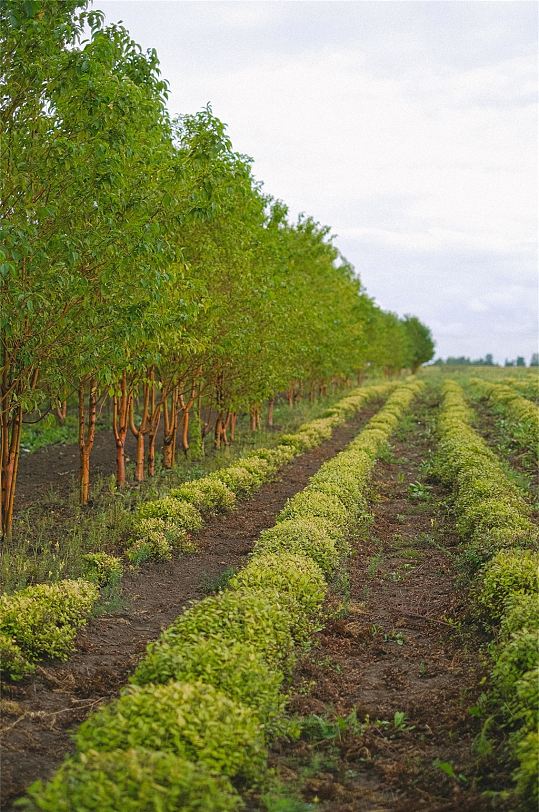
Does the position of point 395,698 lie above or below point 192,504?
below

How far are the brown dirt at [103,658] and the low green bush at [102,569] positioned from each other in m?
0.16

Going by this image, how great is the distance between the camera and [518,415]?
71.2 ft

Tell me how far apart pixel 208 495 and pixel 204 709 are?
6765mm

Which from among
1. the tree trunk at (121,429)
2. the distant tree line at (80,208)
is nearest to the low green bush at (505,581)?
the distant tree line at (80,208)

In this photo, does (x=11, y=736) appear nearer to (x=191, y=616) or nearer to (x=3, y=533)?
(x=191, y=616)

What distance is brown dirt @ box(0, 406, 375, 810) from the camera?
14.3 feet

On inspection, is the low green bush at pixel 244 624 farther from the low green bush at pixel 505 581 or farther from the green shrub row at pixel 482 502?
the green shrub row at pixel 482 502

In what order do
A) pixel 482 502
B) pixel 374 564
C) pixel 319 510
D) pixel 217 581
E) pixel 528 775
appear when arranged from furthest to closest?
pixel 482 502 < pixel 319 510 < pixel 374 564 < pixel 217 581 < pixel 528 775

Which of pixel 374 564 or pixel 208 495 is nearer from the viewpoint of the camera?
pixel 374 564

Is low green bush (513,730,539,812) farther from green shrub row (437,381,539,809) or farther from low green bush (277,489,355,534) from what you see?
low green bush (277,489,355,534)

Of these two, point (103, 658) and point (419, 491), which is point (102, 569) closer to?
point (103, 658)

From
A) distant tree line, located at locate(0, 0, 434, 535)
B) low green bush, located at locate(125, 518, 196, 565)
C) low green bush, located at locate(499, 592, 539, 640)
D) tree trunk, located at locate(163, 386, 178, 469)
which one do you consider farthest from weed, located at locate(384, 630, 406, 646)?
tree trunk, located at locate(163, 386, 178, 469)

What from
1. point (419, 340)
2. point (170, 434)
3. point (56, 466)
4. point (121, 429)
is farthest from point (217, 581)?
point (419, 340)

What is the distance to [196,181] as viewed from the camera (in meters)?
9.64
